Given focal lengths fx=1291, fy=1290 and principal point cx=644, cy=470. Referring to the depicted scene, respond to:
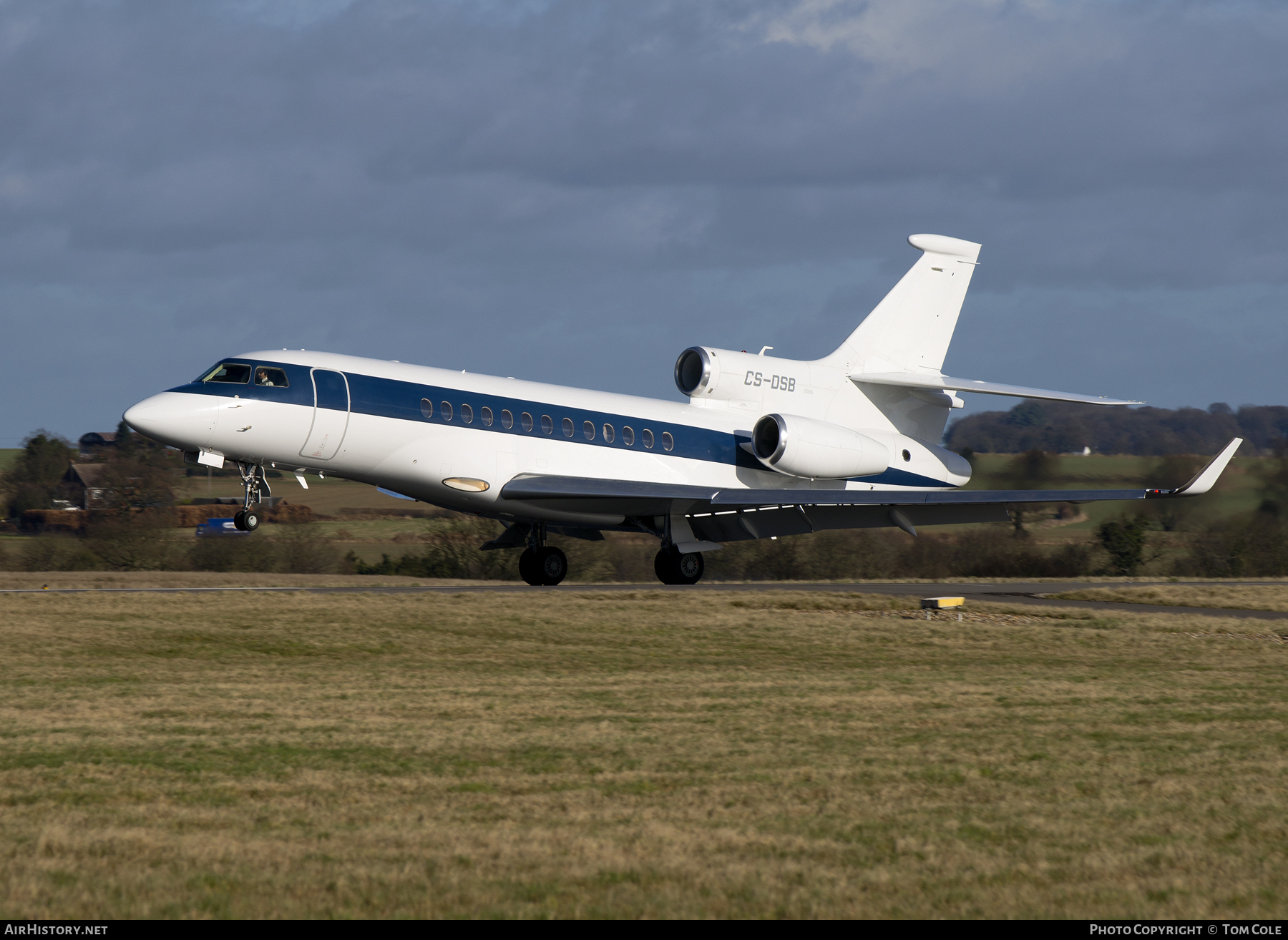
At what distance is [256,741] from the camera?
1022 cm

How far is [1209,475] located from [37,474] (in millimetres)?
42892

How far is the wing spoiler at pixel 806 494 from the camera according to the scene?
2472cm

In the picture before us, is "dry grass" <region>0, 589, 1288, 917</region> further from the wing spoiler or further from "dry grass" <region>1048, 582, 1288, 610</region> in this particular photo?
"dry grass" <region>1048, 582, 1288, 610</region>

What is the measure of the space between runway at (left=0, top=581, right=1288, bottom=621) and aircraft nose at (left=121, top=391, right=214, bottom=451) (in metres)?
2.85

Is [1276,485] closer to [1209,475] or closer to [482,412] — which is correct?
[1209,475]

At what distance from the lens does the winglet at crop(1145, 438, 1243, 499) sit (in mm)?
24250

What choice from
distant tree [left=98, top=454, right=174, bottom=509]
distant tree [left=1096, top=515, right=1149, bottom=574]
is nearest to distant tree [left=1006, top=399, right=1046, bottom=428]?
distant tree [left=1096, top=515, right=1149, bottom=574]

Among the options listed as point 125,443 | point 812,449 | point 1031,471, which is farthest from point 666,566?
point 125,443

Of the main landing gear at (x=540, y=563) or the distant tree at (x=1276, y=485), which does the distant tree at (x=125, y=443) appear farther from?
the distant tree at (x=1276, y=485)

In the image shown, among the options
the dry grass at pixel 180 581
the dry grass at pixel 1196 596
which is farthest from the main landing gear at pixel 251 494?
the dry grass at pixel 1196 596

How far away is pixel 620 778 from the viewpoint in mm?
8977

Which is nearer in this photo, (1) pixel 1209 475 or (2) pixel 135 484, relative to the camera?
(1) pixel 1209 475

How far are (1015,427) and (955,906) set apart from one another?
4908 cm
